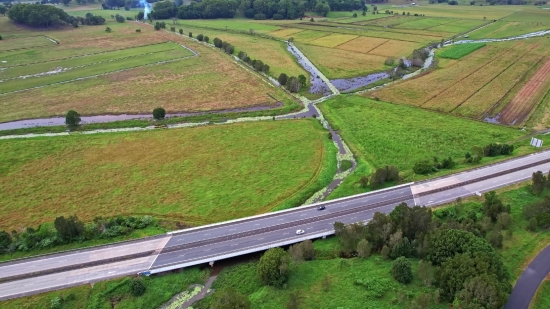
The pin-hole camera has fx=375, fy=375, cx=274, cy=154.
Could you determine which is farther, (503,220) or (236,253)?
(503,220)

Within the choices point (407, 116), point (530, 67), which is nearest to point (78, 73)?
point (407, 116)

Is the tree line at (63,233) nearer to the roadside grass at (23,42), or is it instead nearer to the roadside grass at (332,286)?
the roadside grass at (332,286)

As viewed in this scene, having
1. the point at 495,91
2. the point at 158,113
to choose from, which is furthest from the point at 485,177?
the point at 158,113

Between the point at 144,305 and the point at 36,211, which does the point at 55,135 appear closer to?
the point at 36,211

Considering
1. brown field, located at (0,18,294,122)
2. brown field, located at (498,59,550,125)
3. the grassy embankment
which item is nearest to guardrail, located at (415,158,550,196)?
the grassy embankment

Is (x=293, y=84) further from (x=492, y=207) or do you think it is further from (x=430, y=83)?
(x=492, y=207)

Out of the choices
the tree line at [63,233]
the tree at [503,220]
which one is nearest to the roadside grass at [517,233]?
the tree at [503,220]
